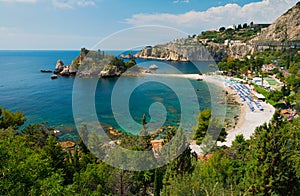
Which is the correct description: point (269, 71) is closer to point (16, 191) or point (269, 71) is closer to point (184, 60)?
point (184, 60)

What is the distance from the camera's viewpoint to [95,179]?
931cm

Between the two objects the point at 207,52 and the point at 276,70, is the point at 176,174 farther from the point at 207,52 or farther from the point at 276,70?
the point at 207,52

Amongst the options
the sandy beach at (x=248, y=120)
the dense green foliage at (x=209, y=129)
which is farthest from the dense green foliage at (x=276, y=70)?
the dense green foliage at (x=209, y=129)

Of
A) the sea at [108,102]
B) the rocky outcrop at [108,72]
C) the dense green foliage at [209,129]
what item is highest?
the rocky outcrop at [108,72]

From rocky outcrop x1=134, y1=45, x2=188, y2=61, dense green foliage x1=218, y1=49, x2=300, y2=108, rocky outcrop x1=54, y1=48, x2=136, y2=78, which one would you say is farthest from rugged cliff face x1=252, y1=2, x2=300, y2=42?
rocky outcrop x1=54, y1=48, x2=136, y2=78

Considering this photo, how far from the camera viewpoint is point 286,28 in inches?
3228

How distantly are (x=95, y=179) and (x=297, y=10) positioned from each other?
9931cm

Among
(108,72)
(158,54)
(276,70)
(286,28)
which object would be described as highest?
(286,28)

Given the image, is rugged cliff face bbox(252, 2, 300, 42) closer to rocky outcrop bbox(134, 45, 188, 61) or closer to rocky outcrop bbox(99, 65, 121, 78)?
rocky outcrop bbox(134, 45, 188, 61)

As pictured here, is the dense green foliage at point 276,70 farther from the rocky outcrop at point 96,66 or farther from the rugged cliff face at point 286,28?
the rocky outcrop at point 96,66

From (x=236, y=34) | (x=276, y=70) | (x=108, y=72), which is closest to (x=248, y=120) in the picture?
(x=276, y=70)

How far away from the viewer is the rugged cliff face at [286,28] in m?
78.5

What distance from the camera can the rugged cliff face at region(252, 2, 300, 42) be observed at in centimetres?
7850

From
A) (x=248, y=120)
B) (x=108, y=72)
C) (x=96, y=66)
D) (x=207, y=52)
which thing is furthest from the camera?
(x=207, y=52)
